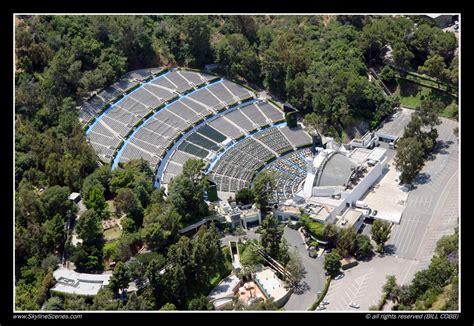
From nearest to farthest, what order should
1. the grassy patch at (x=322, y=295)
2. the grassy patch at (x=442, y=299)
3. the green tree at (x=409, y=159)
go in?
the grassy patch at (x=442, y=299), the grassy patch at (x=322, y=295), the green tree at (x=409, y=159)

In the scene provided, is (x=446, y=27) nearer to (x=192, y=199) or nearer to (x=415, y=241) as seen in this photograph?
(x=415, y=241)

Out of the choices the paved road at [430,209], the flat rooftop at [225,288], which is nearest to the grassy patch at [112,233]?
the flat rooftop at [225,288]

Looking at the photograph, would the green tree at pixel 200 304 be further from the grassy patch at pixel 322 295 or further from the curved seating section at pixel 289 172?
the curved seating section at pixel 289 172

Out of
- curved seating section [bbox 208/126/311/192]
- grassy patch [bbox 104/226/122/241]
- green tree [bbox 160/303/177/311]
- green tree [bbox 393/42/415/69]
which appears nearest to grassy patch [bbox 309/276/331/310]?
green tree [bbox 160/303/177/311]

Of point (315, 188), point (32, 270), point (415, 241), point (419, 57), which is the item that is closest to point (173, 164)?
point (315, 188)

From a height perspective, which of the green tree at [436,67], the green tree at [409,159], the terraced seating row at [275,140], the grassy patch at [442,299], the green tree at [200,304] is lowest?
the green tree at [200,304]
